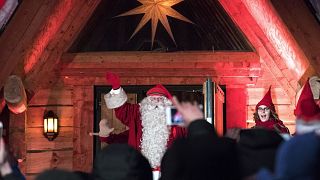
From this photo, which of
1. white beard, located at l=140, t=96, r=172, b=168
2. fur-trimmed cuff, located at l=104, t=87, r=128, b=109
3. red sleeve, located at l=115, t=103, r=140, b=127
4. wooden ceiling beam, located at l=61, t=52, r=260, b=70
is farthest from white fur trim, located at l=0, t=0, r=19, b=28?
wooden ceiling beam, located at l=61, t=52, r=260, b=70

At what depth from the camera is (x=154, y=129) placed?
263 inches

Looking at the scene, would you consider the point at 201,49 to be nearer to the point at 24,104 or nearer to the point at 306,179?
the point at 24,104

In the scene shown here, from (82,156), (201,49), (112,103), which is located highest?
(201,49)

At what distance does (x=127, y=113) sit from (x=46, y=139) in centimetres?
213

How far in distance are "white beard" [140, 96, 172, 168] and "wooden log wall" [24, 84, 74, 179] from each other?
2.01 m

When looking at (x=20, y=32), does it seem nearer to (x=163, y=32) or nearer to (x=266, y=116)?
(x=163, y=32)

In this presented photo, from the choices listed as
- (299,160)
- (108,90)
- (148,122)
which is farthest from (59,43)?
(299,160)

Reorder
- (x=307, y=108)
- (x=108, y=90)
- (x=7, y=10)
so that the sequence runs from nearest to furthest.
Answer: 1. (x=307, y=108)
2. (x=7, y=10)
3. (x=108, y=90)

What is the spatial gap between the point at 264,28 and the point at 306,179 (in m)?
4.76

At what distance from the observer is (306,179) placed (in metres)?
2.76

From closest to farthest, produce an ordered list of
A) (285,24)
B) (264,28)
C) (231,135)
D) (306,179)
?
(306,179), (231,135), (285,24), (264,28)

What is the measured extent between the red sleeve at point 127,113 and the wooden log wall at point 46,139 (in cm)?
194

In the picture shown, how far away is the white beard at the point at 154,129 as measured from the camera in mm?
6680

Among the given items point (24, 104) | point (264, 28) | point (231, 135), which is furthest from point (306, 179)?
point (24, 104)
